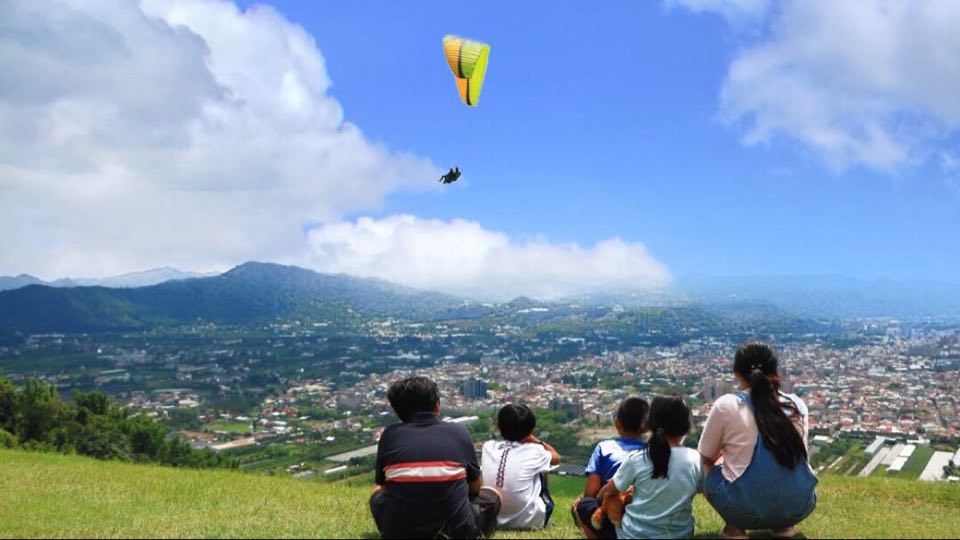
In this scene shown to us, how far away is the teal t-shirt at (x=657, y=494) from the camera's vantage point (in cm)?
469

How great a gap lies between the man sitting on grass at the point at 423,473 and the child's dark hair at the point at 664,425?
128 cm

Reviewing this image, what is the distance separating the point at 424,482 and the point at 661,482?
1.62 m

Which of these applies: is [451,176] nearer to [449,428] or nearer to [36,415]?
[449,428]

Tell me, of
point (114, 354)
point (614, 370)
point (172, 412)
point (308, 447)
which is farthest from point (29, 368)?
point (614, 370)

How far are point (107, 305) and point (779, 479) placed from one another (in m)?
151

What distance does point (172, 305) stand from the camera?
5930 inches

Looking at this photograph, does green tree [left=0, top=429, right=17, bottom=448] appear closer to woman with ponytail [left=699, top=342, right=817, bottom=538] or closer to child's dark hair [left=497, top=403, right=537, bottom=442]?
child's dark hair [left=497, top=403, right=537, bottom=442]

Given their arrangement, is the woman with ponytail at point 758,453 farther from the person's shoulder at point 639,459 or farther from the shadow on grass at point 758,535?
the person's shoulder at point 639,459

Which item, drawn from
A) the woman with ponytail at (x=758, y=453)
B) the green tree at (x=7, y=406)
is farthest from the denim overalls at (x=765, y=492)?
the green tree at (x=7, y=406)

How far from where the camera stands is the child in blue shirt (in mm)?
5070

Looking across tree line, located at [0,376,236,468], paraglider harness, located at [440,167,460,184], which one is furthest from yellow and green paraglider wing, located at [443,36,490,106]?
tree line, located at [0,376,236,468]

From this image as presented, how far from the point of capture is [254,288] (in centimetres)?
18450

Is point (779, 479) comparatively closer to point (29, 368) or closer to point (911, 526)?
point (911, 526)

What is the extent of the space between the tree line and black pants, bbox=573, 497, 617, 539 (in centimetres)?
1514
